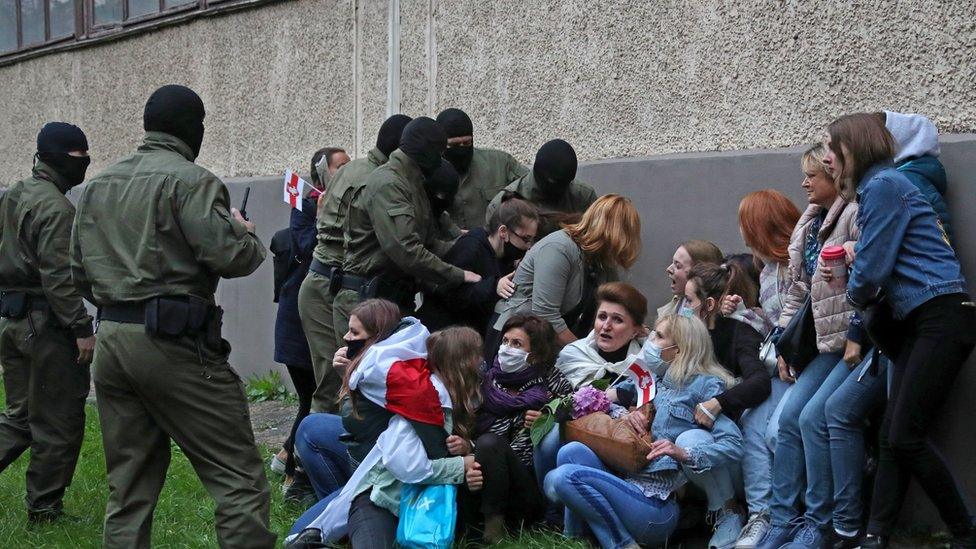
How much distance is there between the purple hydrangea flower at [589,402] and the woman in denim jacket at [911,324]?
4.25 feet

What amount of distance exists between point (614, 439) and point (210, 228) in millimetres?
1899

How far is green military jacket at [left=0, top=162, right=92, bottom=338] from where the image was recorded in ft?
19.7

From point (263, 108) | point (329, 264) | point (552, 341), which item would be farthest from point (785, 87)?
point (263, 108)

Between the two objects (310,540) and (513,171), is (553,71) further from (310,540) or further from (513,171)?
(310,540)

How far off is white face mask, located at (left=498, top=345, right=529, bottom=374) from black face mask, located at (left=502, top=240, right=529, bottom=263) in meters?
0.81

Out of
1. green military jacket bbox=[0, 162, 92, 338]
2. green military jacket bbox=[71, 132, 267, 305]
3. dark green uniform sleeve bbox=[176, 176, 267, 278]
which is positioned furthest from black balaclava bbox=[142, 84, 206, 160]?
green military jacket bbox=[0, 162, 92, 338]

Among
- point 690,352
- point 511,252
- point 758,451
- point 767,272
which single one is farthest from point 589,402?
point 511,252

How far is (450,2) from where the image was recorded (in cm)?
807

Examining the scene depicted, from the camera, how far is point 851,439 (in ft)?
15.5

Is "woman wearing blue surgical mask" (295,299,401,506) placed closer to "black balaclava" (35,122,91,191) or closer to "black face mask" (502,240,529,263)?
"black face mask" (502,240,529,263)

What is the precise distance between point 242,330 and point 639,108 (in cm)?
517

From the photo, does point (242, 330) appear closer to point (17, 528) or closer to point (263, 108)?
point (263, 108)

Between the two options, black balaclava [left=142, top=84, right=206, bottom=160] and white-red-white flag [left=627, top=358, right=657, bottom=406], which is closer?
black balaclava [left=142, top=84, right=206, bottom=160]

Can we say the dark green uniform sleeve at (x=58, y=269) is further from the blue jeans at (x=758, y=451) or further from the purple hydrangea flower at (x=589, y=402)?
the blue jeans at (x=758, y=451)
